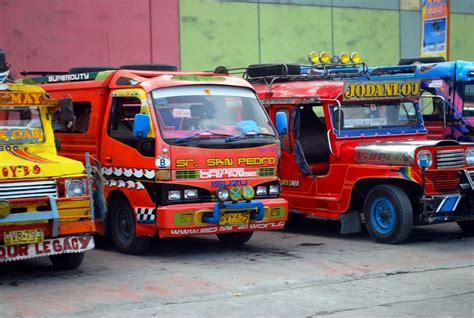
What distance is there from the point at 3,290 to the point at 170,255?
8.83 ft

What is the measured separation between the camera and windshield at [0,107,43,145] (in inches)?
387

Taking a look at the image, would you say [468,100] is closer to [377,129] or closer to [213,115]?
[377,129]

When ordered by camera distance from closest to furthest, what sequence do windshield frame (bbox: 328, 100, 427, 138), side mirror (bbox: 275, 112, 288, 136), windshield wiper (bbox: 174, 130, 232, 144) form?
windshield wiper (bbox: 174, 130, 232, 144) < side mirror (bbox: 275, 112, 288, 136) < windshield frame (bbox: 328, 100, 427, 138)

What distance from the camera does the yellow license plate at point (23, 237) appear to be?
8.66 m

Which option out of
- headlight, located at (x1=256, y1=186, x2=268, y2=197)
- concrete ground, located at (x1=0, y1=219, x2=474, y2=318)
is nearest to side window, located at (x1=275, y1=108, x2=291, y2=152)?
concrete ground, located at (x1=0, y1=219, x2=474, y2=318)

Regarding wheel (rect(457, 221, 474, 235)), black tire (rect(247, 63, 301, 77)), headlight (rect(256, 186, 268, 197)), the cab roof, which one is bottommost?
wheel (rect(457, 221, 474, 235))

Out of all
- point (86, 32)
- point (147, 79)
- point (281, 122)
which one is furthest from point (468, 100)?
point (86, 32)

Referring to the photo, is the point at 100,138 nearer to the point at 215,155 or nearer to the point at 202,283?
the point at 215,155

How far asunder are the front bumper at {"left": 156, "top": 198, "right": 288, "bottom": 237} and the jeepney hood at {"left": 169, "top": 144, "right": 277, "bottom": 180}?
375 millimetres

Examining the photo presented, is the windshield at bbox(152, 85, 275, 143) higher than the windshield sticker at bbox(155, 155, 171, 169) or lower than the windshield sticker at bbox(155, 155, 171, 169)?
higher

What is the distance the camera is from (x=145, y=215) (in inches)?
410

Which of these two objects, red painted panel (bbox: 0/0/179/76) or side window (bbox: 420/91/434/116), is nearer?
side window (bbox: 420/91/434/116)

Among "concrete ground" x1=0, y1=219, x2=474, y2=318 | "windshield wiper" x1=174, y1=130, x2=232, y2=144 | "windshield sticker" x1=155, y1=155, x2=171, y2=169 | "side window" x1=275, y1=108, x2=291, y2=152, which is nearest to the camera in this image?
"concrete ground" x1=0, y1=219, x2=474, y2=318

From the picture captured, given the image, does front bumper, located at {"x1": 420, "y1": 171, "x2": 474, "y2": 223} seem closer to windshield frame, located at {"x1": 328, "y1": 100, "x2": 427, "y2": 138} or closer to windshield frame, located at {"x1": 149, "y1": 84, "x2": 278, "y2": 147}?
windshield frame, located at {"x1": 328, "y1": 100, "x2": 427, "y2": 138}
